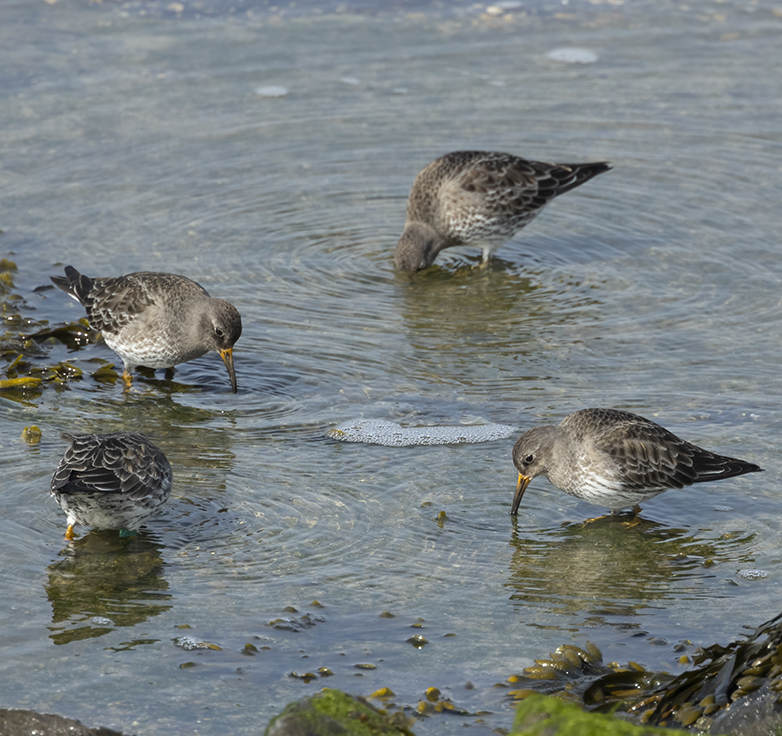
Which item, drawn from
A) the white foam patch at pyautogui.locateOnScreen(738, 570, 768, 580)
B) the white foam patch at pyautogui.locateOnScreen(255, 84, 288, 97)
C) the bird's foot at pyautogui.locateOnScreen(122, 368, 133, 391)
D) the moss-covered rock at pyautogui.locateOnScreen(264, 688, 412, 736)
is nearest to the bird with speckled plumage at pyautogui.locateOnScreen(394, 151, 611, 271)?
the bird's foot at pyautogui.locateOnScreen(122, 368, 133, 391)

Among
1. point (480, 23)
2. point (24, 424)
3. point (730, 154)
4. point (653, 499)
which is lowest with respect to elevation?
point (653, 499)

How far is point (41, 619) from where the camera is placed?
5609 millimetres

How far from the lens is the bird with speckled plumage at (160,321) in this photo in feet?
28.2

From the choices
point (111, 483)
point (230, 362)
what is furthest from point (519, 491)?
point (230, 362)

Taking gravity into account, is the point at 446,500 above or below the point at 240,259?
below

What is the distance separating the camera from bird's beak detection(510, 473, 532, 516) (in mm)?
6879

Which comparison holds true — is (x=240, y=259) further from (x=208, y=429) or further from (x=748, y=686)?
(x=748, y=686)

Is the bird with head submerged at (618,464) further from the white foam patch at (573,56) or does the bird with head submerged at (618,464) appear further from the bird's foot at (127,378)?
the white foam patch at (573,56)

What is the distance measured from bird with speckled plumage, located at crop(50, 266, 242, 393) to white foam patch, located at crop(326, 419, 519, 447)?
119 cm

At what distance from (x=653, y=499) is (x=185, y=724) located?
3.84 m

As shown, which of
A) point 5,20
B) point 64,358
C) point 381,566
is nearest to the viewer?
point 381,566

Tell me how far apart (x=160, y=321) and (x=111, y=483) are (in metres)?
2.59

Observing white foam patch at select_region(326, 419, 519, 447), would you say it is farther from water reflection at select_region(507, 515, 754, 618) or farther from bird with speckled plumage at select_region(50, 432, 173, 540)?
bird with speckled plumage at select_region(50, 432, 173, 540)

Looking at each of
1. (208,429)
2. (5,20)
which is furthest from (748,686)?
(5,20)
